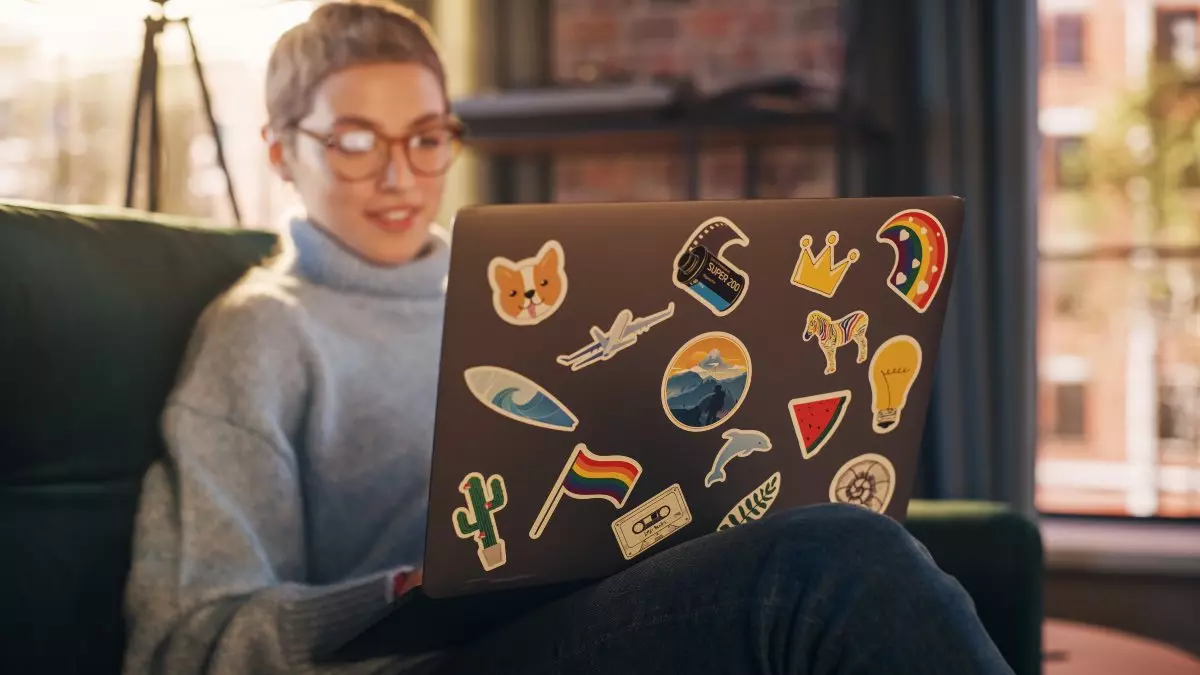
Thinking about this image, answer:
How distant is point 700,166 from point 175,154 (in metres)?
1.12

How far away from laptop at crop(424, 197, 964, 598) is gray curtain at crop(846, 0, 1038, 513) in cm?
143

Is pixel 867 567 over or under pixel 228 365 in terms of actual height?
under

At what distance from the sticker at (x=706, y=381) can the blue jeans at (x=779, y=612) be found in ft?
0.31

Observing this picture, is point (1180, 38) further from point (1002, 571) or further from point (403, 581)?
point (403, 581)

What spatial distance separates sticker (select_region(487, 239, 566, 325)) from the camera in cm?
75

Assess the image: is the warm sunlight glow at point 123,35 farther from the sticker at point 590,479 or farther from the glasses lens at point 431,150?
the sticker at point 590,479

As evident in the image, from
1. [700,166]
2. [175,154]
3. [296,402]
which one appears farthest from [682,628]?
[175,154]

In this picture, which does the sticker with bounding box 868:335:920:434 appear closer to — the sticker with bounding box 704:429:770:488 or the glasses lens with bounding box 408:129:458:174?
the sticker with bounding box 704:429:770:488

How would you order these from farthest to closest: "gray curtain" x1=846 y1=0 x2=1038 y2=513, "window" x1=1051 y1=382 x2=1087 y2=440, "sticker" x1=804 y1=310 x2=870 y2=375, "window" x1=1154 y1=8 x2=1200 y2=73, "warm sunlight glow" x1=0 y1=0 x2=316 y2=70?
"window" x1=1051 y1=382 x2=1087 y2=440 < "window" x1=1154 y1=8 x2=1200 y2=73 < "warm sunlight glow" x1=0 y1=0 x2=316 y2=70 < "gray curtain" x1=846 y1=0 x2=1038 y2=513 < "sticker" x1=804 y1=310 x2=870 y2=375

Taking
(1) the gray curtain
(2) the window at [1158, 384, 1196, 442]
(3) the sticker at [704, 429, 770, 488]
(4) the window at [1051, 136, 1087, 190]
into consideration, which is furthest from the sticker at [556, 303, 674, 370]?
(2) the window at [1158, 384, 1196, 442]

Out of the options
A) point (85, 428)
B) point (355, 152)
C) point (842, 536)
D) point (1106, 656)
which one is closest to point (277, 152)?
point (355, 152)

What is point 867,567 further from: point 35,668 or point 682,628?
point 35,668

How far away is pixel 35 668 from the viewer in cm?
108

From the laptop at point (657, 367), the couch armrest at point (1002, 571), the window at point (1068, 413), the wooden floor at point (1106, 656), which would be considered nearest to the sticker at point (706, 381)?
the laptop at point (657, 367)
